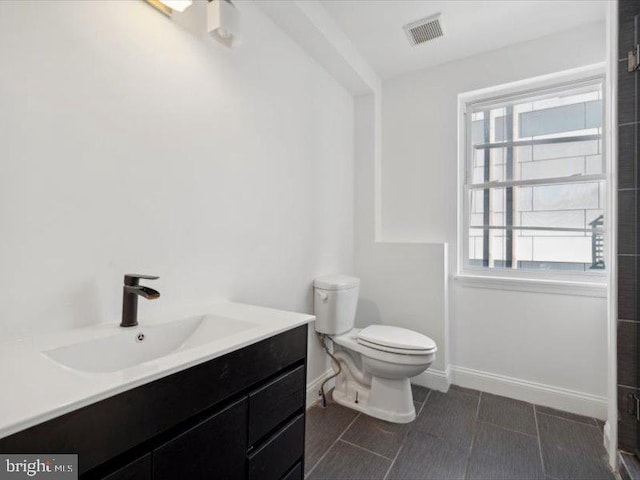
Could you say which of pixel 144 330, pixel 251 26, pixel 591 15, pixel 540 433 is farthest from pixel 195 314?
pixel 591 15

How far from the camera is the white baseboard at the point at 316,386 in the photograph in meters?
2.09

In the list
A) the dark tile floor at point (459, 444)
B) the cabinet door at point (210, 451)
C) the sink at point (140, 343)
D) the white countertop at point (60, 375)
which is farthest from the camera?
the dark tile floor at point (459, 444)

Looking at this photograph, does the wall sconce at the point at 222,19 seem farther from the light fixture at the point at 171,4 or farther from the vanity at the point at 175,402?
the vanity at the point at 175,402

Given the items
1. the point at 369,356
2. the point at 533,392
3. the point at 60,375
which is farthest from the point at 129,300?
the point at 533,392

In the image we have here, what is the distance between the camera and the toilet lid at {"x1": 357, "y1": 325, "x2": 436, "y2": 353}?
1846mm

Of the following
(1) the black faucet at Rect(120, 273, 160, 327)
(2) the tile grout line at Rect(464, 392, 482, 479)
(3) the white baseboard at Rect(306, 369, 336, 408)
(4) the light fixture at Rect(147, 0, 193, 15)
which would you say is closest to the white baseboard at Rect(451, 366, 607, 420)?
(2) the tile grout line at Rect(464, 392, 482, 479)

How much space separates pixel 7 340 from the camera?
0.90 m

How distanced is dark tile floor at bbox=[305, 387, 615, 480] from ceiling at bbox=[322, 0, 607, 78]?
248 cm

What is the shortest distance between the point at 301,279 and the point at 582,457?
5.68 ft

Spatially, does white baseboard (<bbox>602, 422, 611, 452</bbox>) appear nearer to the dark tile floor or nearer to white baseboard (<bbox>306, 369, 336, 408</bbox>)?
the dark tile floor

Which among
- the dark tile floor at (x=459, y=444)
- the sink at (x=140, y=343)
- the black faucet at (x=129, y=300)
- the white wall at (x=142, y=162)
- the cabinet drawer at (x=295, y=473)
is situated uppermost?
the white wall at (x=142, y=162)

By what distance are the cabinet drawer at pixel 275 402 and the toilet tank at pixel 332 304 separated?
2.93 feet

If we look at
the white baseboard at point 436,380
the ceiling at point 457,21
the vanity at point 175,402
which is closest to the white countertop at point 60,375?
the vanity at point 175,402

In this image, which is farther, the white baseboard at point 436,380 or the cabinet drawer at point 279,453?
the white baseboard at point 436,380
